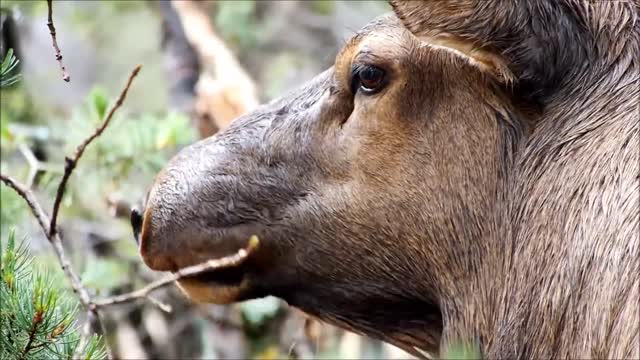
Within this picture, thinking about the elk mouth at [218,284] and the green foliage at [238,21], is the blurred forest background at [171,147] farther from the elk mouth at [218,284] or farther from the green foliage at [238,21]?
the elk mouth at [218,284]

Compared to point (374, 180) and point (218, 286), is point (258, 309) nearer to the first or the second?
point (218, 286)

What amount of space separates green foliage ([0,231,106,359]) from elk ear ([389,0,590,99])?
0.95 metres

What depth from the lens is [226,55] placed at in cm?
576

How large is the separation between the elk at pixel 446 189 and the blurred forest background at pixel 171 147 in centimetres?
64

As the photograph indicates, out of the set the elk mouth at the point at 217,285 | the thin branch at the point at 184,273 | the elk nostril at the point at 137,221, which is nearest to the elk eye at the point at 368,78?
the thin branch at the point at 184,273

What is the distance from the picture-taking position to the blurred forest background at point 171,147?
487cm

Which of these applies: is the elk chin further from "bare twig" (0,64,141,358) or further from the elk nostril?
"bare twig" (0,64,141,358)

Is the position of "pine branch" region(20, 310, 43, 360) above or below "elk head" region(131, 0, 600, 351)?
below

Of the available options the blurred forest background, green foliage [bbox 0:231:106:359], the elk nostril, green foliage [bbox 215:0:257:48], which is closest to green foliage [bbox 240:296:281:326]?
the blurred forest background

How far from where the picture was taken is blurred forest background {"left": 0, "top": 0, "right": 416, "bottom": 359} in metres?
4.87

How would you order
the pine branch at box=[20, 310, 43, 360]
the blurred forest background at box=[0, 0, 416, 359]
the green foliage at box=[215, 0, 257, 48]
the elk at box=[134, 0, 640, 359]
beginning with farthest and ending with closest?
the green foliage at box=[215, 0, 257, 48] < the blurred forest background at box=[0, 0, 416, 359] < the elk at box=[134, 0, 640, 359] < the pine branch at box=[20, 310, 43, 360]

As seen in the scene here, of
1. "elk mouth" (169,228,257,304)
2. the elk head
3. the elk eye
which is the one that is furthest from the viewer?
"elk mouth" (169,228,257,304)

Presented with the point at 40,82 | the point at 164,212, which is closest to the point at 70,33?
the point at 40,82

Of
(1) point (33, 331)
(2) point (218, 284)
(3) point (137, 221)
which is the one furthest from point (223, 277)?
(1) point (33, 331)
